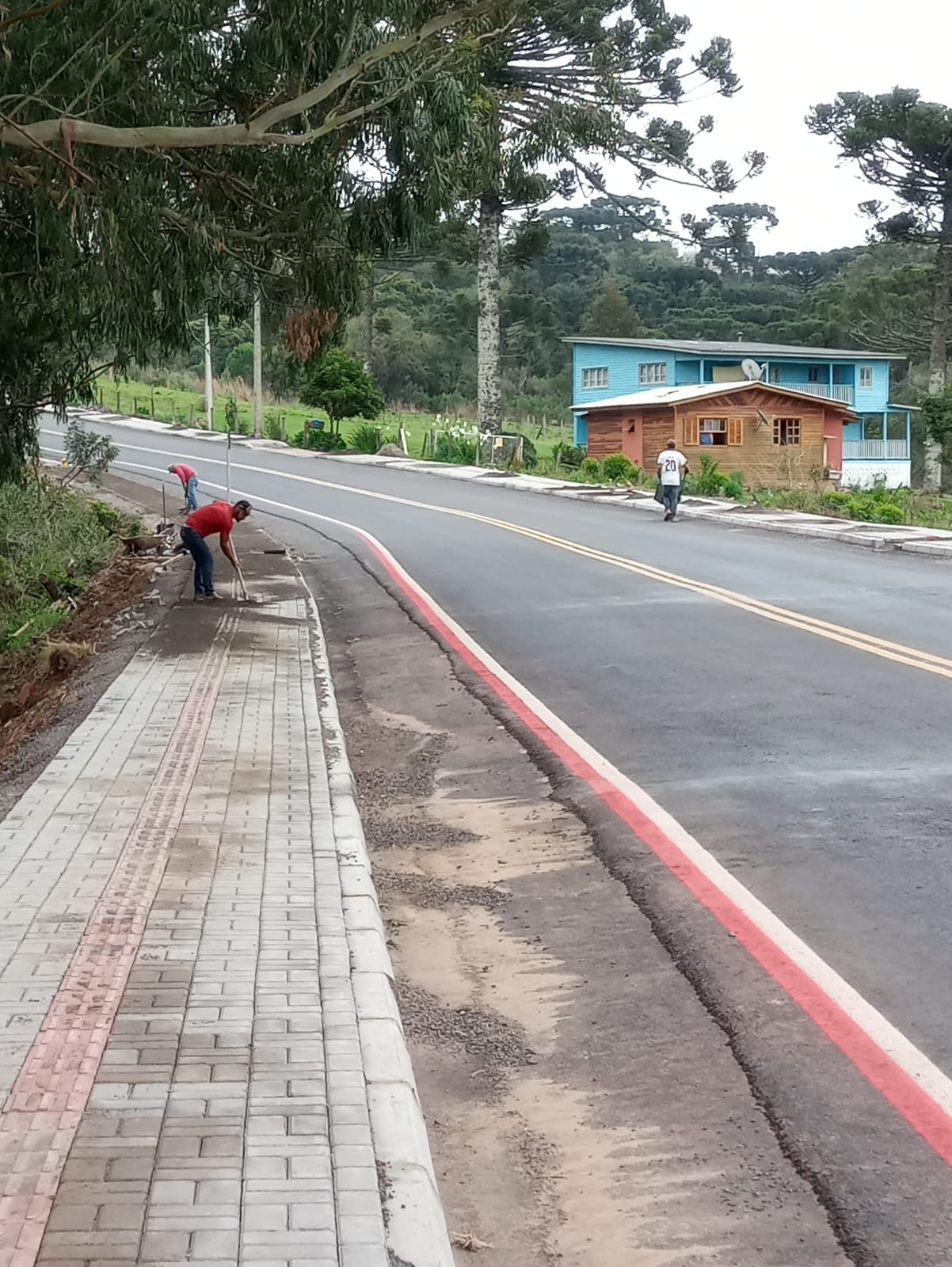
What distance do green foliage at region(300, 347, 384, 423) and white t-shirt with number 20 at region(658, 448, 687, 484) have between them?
87.6 ft

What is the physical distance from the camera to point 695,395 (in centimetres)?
4616

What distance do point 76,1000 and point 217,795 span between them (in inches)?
109

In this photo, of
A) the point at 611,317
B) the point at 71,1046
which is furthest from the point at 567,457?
the point at 71,1046

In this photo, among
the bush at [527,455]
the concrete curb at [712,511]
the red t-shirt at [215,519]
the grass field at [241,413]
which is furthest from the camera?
the grass field at [241,413]

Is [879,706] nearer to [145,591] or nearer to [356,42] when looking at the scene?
[356,42]

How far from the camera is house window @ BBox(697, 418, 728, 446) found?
47156 millimetres

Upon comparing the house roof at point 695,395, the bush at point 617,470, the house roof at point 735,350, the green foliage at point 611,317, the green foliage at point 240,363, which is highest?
the green foliage at point 611,317

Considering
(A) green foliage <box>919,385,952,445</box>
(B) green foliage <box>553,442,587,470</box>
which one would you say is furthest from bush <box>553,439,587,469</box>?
(A) green foliage <box>919,385,952,445</box>

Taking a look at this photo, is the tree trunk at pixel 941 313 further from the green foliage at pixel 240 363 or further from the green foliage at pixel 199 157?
the green foliage at pixel 240 363

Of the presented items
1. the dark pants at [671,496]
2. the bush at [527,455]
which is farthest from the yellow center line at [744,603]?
the bush at [527,455]

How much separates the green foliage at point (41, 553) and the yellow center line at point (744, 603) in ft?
23.1

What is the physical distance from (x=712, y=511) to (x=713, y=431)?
19.3 meters

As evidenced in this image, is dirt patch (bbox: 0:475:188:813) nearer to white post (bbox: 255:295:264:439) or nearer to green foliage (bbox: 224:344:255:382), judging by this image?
white post (bbox: 255:295:264:439)

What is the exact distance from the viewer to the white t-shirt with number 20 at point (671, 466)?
87.5ft
